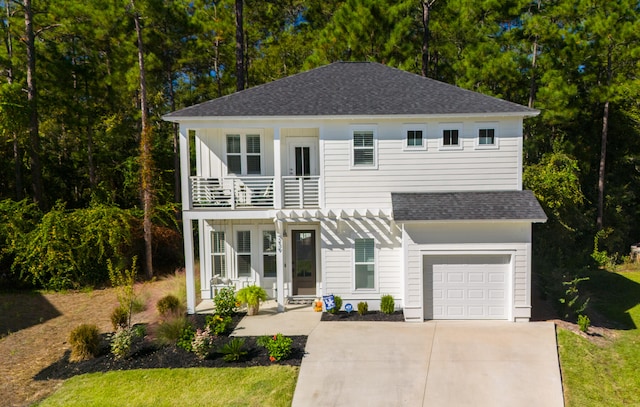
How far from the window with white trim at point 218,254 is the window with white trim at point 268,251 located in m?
1.34

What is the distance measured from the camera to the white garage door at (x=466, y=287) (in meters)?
12.3

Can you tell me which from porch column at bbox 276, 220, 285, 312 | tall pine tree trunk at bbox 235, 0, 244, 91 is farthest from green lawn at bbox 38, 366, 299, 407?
tall pine tree trunk at bbox 235, 0, 244, 91

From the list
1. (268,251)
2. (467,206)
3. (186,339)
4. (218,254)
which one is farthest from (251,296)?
(467,206)

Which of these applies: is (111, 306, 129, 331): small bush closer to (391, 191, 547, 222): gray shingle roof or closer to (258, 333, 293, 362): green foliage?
(258, 333, 293, 362): green foliage

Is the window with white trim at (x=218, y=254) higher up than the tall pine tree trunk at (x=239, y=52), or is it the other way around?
the tall pine tree trunk at (x=239, y=52)

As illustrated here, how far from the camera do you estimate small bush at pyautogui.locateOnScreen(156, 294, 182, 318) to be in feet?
42.5

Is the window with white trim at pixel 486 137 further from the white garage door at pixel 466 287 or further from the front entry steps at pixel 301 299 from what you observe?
the front entry steps at pixel 301 299

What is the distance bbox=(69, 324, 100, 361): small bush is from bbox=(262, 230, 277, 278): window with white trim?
223 inches

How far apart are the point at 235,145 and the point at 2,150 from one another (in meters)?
13.1

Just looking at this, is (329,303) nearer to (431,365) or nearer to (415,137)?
(431,365)

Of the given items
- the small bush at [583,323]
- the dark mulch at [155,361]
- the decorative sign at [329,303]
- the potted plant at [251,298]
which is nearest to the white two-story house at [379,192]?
the decorative sign at [329,303]

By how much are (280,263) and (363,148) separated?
434 cm

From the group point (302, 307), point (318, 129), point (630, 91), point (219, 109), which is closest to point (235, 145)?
point (219, 109)

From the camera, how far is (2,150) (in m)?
20.0
